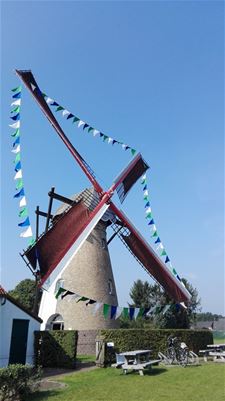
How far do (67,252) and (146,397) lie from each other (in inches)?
371

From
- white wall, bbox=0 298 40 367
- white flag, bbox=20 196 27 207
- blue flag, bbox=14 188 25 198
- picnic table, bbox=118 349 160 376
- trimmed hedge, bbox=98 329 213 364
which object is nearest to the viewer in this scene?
picnic table, bbox=118 349 160 376

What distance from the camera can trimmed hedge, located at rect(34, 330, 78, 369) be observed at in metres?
15.1

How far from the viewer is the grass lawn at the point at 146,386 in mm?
8680

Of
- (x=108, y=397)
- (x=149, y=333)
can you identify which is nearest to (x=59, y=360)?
(x=149, y=333)

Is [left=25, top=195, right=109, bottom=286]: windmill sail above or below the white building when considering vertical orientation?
above

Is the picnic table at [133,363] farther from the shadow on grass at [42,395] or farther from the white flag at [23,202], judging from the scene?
the white flag at [23,202]

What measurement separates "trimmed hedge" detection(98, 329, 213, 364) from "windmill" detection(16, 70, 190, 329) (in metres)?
2.62

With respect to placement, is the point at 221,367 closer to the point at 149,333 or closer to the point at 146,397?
the point at 149,333

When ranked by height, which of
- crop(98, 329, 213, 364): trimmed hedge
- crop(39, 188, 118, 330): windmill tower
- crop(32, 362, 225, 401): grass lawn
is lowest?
crop(32, 362, 225, 401): grass lawn

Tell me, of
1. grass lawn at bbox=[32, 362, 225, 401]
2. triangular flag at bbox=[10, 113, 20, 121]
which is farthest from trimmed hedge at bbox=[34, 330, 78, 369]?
triangular flag at bbox=[10, 113, 20, 121]

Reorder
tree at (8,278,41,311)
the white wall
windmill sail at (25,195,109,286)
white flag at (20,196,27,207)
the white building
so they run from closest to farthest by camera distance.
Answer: the white wall, the white building, white flag at (20,196,27,207), windmill sail at (25,195,109,286), tree at (8,278,41,311)

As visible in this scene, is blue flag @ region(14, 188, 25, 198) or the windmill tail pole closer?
blue flag @ region(14, 188, 25, 198)

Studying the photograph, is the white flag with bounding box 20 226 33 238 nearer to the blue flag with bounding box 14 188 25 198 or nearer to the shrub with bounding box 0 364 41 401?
the blue flag with bounding box 14 188 25 198

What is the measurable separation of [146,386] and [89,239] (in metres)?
12.1
